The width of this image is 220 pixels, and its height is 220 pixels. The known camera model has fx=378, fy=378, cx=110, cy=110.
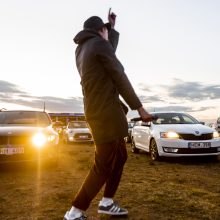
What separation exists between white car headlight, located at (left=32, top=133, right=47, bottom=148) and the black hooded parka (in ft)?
16.9

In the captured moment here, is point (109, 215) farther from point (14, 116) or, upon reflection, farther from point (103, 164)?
point (14, 116)

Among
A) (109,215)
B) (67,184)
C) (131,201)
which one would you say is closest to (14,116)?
Result: (67,184)

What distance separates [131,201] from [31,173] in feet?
12.9

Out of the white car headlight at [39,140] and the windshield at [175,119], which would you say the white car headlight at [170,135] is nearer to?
the windshield at [175,119]

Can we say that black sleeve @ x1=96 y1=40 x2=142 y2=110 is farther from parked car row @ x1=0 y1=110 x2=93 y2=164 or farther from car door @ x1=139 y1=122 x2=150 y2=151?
car door @ x1=139 y1=122 x2=150 y2=151

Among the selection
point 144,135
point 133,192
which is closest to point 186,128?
point 144,135

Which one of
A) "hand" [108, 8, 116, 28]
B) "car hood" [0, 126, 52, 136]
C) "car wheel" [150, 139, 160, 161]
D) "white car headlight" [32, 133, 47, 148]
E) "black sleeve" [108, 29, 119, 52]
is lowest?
"car wheel" [150, 139, 160, 161]

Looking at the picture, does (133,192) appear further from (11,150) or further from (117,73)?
(11,150)

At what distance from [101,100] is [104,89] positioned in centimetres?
11

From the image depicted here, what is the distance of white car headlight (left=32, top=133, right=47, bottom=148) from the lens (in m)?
8.58

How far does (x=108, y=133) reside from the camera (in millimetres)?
3549

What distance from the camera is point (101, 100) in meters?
3.56

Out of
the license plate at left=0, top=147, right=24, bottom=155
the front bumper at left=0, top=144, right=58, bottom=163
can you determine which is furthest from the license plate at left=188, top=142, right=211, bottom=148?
the license plate at left=0, top=147, right=24, bottom=155

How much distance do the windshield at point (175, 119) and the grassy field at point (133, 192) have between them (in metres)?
2.60
